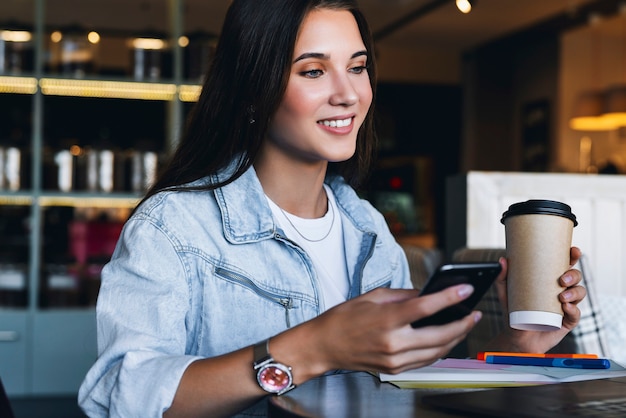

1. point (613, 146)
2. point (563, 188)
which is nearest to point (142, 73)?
point (563, 188)

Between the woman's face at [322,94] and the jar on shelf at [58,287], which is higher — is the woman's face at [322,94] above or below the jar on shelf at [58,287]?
above

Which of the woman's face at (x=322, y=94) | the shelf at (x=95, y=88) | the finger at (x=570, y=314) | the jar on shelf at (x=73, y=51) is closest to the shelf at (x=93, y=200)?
the shelf at (x=95, y=88)

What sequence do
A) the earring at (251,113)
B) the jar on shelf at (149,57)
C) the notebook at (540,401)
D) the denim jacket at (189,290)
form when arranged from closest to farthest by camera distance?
1. the notebook at (540,401)
2. the denim jacket at (189,290)
3. the earring at (251,113)
4. the jar on shelf at (149,57)

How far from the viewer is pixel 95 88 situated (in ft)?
15.3

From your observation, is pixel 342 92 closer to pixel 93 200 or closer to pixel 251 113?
pixel 251 113

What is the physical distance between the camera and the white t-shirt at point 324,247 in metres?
1.61

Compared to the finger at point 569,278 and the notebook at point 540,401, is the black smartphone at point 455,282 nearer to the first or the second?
the notebook at point 540,401

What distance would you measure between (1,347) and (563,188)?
9.49 feet

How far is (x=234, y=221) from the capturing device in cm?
149

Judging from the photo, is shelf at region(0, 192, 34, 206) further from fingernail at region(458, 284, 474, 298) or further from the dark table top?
fingernail at region(458, 284, 474, 298)

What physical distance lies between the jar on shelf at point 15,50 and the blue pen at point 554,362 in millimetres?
3832

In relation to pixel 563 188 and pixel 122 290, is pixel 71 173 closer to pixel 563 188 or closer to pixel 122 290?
pixel 563 188

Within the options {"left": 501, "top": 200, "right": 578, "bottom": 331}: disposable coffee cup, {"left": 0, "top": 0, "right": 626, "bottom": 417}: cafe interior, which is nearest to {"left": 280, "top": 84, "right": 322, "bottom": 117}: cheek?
{"left": 501, "top": 200, "right": 578, "bottom": 331}: disposable coffee cup

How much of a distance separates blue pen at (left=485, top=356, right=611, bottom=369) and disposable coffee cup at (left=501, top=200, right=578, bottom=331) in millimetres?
105
